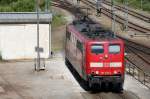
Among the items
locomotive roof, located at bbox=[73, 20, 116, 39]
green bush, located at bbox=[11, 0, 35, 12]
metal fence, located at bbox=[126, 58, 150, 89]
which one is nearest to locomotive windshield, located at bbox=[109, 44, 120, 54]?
locomotive roof, located at bbox=[73, 20, 116, 39]

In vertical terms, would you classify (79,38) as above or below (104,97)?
above

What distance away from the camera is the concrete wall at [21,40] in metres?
45.9

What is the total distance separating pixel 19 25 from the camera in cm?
4612

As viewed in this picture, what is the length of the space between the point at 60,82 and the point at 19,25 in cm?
1088

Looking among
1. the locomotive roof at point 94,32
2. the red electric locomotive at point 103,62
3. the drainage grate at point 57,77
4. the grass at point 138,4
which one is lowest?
the grass at point 138,4

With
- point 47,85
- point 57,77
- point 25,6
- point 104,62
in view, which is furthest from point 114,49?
point 25,6

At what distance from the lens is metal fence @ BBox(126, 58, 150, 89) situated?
37.0 meters

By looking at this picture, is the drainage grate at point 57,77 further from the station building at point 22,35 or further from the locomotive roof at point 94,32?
the station building at point 22,35

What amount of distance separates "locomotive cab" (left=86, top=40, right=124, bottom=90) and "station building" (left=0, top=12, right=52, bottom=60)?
13112 millimetres

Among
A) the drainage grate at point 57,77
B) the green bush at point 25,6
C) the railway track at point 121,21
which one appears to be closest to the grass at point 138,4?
the railway track at point 121,21

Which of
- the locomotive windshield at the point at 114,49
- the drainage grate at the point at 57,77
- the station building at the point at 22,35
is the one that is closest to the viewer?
the locomotive windshield at the point at 114,49

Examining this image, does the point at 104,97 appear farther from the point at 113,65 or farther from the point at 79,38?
the point at 79,38

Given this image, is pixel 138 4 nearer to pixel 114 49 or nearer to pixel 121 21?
pixel 121 21

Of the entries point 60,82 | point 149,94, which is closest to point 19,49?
point 60,82
